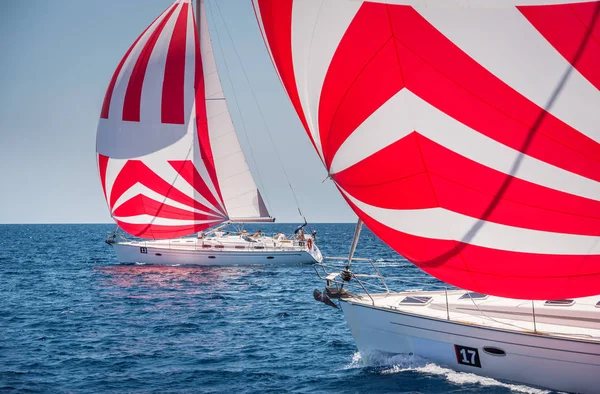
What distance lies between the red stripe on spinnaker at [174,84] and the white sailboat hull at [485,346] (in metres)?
19.3

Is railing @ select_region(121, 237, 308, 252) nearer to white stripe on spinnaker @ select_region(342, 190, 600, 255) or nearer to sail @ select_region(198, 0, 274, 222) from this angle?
sail @ select_region(198, 0, 274, 222)

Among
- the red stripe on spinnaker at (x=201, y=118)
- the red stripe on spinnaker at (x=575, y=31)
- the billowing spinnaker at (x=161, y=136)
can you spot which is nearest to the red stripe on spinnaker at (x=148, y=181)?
the billowing spinnaker at (x=161, y=136)

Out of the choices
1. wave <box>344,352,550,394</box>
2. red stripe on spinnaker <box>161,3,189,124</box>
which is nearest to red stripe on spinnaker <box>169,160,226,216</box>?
red stripe on spinnaker <box>161,3,189,124</box>

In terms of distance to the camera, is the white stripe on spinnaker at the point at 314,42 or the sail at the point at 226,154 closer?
the white stripe on spinnaker at the point at 314,42

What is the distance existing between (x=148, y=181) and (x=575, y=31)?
23.9 metres

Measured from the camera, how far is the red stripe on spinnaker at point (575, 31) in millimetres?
6547

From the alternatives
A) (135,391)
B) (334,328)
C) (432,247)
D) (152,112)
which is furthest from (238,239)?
(432,247)

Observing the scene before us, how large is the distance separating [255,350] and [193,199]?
52.8ft

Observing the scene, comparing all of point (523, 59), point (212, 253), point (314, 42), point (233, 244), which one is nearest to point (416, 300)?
point (314, 42)

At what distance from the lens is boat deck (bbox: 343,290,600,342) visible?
8.98m

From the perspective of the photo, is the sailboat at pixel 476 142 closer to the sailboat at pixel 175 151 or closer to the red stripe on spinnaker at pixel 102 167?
the sailboat at pixel 175 151

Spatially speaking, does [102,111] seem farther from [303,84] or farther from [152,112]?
[303,84]

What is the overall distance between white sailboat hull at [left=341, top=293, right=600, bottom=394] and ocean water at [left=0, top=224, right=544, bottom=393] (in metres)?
0.21

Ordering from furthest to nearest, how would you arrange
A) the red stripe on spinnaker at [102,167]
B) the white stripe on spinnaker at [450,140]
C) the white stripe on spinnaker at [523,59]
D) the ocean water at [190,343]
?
the red stripe on spinnaker at [102,167] → the ocean water at [190,343] → the white stripe on spinnaker at [450,140] → the white stripe on spinnaker at [523,59]
